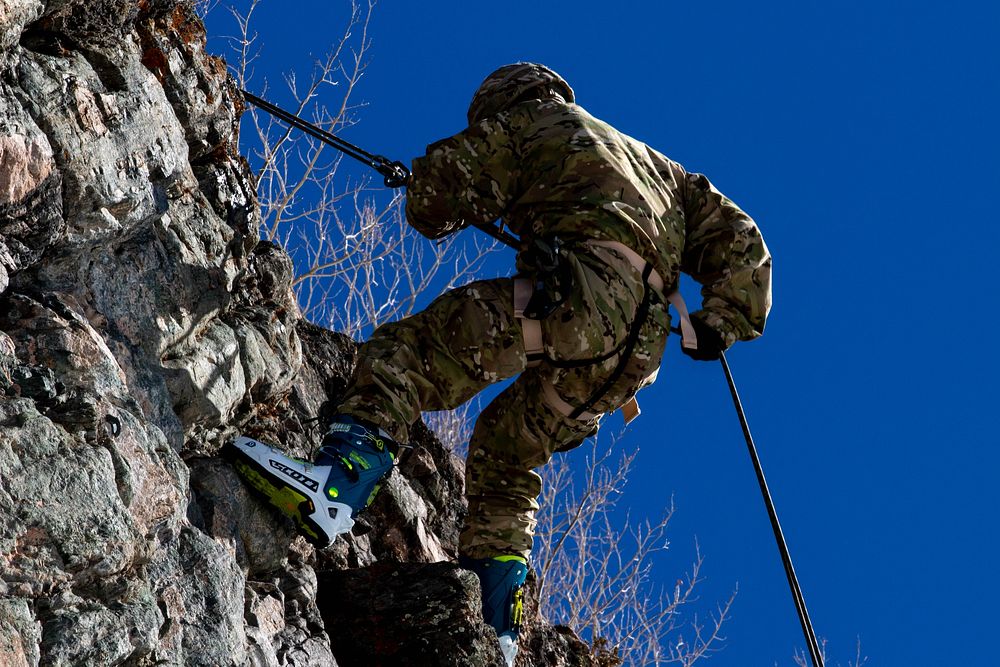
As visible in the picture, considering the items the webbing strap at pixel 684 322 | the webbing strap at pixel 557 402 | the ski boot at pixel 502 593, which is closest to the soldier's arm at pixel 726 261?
the webbing strap at pixel 684 322

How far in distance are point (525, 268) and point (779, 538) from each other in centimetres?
171

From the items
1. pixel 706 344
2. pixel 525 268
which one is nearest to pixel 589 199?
pixel 525 268

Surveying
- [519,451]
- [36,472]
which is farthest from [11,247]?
[519,451]

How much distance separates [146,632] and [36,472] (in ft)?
2.10

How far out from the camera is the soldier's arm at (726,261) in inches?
234

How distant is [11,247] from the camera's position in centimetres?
439

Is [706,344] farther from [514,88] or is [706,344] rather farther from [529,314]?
[514,88]

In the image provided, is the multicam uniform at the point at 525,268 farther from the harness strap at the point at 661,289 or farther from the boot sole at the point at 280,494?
the boot sole at the point at 280,494

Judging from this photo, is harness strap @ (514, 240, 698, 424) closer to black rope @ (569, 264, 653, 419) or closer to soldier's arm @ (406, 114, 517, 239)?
black rope @ (569, 264, 653, 419)

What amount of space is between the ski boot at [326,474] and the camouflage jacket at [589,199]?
1219mm

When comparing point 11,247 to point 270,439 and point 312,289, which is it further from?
point 312,289

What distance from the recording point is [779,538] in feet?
18.2

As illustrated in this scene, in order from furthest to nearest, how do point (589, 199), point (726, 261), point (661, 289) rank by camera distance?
point (726, 261)
point (661, 289)
point (589, 199)

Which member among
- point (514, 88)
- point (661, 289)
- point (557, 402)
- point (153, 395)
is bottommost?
point (153, 395)
